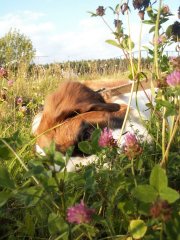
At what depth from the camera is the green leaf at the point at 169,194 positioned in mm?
1009

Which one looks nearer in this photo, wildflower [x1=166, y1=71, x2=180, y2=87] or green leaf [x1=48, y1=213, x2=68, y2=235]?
wildflower [x1=166, y1=71, x2=180, y2=87]

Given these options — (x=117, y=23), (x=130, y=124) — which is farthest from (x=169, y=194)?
(x=130, y=124)

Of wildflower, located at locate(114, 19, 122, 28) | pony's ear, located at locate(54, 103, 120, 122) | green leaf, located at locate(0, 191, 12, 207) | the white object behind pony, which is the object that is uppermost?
wildflower, located at locate(114, 19, 122, 28)

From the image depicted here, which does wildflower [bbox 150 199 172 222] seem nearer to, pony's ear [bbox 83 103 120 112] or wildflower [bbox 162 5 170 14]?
wildflower [bbox 162 5 170 14]

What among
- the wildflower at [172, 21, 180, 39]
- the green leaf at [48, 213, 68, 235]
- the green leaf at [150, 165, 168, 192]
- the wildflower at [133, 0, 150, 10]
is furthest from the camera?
the wildflower at [172, 21, 180, 39]

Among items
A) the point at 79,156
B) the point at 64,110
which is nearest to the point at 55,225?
the point at 79,156

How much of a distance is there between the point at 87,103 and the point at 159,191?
1.96m

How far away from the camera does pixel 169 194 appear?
3.34 ft

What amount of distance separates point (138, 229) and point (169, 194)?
8.7 inches

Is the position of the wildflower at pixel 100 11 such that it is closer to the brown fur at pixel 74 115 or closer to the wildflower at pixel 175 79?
the brown fur at pixel 74 115

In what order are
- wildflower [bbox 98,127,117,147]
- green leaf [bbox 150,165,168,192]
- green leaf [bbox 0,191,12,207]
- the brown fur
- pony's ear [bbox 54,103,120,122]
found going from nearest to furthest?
green leaf [bbox 150,165,168,192] → green leaf [bbox 0,191,12,207] → wildflower [bbox 98,127,117,147] → the brown fur → pony's ear [bbox 54,103,120,122]

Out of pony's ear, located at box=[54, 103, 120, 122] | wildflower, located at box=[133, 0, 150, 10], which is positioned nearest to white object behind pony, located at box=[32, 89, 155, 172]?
pony's ear, located at box=[54, 103, 120, 122]

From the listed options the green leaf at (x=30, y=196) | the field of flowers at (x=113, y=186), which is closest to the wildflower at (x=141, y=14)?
the field of flowers at (x=113, y=186)

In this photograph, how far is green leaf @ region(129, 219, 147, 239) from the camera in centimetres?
118
